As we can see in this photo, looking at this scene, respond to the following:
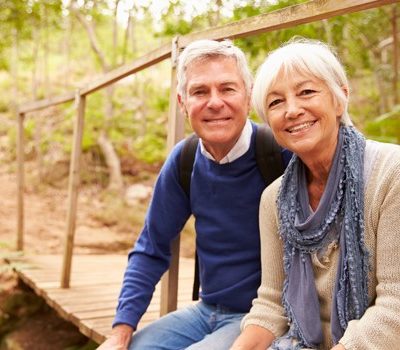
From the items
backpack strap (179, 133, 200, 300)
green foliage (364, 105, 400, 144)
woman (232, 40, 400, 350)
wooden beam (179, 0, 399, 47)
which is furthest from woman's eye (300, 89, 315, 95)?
green foliage (364, 105, 400, 144)

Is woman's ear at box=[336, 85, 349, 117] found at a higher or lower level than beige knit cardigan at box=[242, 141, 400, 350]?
higher

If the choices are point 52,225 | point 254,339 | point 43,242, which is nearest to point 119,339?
point 254,339

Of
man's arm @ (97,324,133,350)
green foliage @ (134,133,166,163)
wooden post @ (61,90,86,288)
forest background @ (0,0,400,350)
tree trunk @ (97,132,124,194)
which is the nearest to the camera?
man's arm @ (97,324,133,350)

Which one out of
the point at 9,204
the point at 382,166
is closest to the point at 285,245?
the point at 382,166

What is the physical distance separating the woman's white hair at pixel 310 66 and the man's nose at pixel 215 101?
0.37 metres

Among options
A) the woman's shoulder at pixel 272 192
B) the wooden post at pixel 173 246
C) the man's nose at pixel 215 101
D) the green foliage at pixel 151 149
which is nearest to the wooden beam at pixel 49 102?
the wooden post at pixel 173 246

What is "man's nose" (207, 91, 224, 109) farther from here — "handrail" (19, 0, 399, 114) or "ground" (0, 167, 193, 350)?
"ground" (0, 167, 193, 350)

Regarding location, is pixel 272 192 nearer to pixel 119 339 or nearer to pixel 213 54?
pixel 213 54

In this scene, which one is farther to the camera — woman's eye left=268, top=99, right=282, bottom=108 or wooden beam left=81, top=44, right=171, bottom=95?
wooden beam left=81, top=44, right=171, bottom=95

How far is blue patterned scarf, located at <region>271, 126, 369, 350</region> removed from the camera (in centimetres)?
155

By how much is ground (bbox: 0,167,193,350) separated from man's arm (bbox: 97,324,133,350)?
1981 millimetres

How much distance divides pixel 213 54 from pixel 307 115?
0.63m

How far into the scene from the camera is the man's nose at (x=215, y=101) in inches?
82.7

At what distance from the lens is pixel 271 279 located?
6.26 feet
